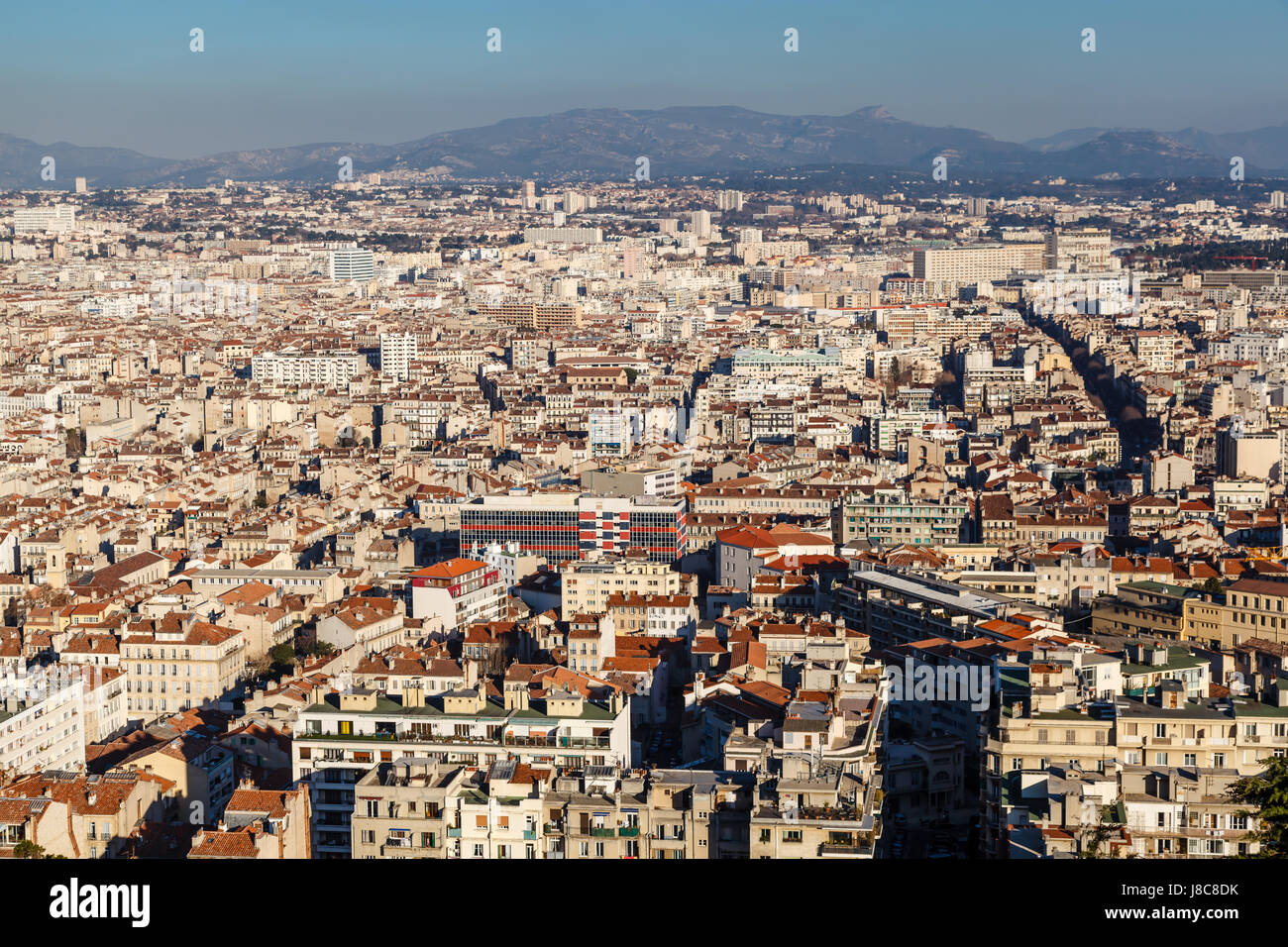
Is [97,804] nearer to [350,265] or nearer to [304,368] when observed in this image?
[304,368]

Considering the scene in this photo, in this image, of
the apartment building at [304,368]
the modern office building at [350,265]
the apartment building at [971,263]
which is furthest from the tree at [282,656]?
the modern office building at [350,265]

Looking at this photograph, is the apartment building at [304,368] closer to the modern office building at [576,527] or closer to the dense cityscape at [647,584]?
the dense cityscape at [647,584]

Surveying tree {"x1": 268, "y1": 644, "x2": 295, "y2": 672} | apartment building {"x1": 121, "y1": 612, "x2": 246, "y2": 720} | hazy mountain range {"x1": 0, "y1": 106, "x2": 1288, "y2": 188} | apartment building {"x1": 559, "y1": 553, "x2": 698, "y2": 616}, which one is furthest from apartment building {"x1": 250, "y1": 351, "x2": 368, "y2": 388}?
hazy mountain range {"x1": 0, "y1": 106, "x2": 1288, "y2": 188}

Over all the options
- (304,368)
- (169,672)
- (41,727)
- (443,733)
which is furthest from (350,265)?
(443,733)

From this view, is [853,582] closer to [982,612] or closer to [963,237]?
[982,612]

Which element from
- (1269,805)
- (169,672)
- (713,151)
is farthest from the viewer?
(713,151)
